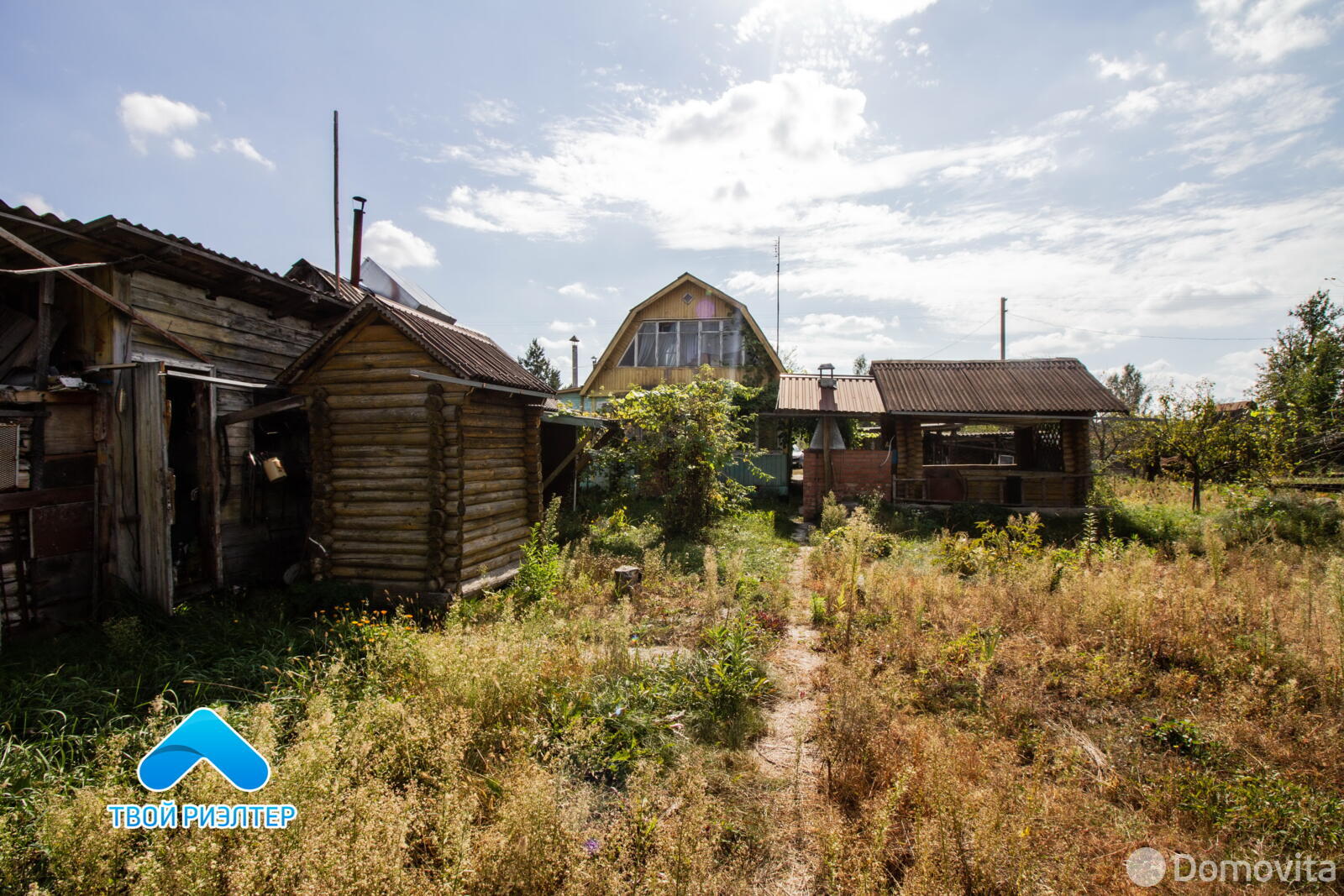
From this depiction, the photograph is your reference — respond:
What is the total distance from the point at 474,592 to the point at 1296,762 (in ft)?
26.1

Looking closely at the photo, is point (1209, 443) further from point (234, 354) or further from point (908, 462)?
point (234, 354)

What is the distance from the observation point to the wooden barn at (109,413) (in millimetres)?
5746

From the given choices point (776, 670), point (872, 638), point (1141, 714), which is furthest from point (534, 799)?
point (1141, 714)

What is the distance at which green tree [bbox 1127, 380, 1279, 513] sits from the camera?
11898mm

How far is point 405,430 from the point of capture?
25.0 feet

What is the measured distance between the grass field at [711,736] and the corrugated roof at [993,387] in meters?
8.07

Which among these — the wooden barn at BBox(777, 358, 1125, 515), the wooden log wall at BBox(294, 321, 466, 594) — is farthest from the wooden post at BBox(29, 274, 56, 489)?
the wooden barn at BBox(777, 358, 1125, 515)

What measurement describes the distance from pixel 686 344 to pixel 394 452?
1439 centimetres

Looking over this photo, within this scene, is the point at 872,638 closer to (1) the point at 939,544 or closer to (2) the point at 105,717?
(1) the point at 939,544

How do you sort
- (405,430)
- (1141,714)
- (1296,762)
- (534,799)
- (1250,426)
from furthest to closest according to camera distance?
(1250,426), (405,430), (1141,714), (1296,762), (534,799)

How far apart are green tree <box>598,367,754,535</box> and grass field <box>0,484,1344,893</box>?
454 centimetres

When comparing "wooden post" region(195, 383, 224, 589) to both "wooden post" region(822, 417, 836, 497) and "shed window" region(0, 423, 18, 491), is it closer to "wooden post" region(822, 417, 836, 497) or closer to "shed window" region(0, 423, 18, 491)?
"shed window" region(0, 423, 18, 491)

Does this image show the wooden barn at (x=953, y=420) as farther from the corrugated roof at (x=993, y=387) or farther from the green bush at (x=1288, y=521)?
the green bush at (x=1288, y=521)

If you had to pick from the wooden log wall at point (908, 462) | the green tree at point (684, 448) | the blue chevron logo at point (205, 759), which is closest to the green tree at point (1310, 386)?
the wooden log wall at point (908, 462)
